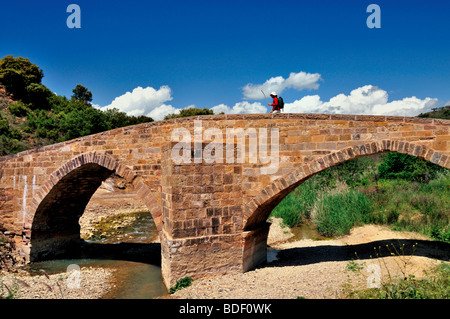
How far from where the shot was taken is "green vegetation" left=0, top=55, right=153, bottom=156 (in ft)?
89.6

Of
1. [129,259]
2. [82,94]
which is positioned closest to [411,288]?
[129,259]

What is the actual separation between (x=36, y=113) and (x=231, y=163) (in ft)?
101

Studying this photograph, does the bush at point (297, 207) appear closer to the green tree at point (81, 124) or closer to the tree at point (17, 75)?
the green tree at point (81, 124)

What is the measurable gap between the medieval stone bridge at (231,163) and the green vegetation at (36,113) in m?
19.5

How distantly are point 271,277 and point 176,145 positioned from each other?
13.0 ft

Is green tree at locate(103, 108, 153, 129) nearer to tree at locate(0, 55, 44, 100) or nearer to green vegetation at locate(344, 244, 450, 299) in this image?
tree at locate(0, 55, 44, 100)

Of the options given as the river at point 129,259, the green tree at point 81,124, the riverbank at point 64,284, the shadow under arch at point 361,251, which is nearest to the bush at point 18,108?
the green tree at point 81,124

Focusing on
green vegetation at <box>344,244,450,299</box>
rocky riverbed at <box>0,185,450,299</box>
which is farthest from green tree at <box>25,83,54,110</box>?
green vegetation at <box>344,244,450,299</box>

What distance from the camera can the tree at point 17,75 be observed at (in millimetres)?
31375

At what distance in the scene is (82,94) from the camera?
41094 mm

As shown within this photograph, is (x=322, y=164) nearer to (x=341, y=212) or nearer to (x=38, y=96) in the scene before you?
(x=341, y=212)

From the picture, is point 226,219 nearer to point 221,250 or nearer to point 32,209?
point 221,250

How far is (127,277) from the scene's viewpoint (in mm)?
9305

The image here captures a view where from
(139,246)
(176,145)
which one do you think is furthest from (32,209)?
(176,145)
